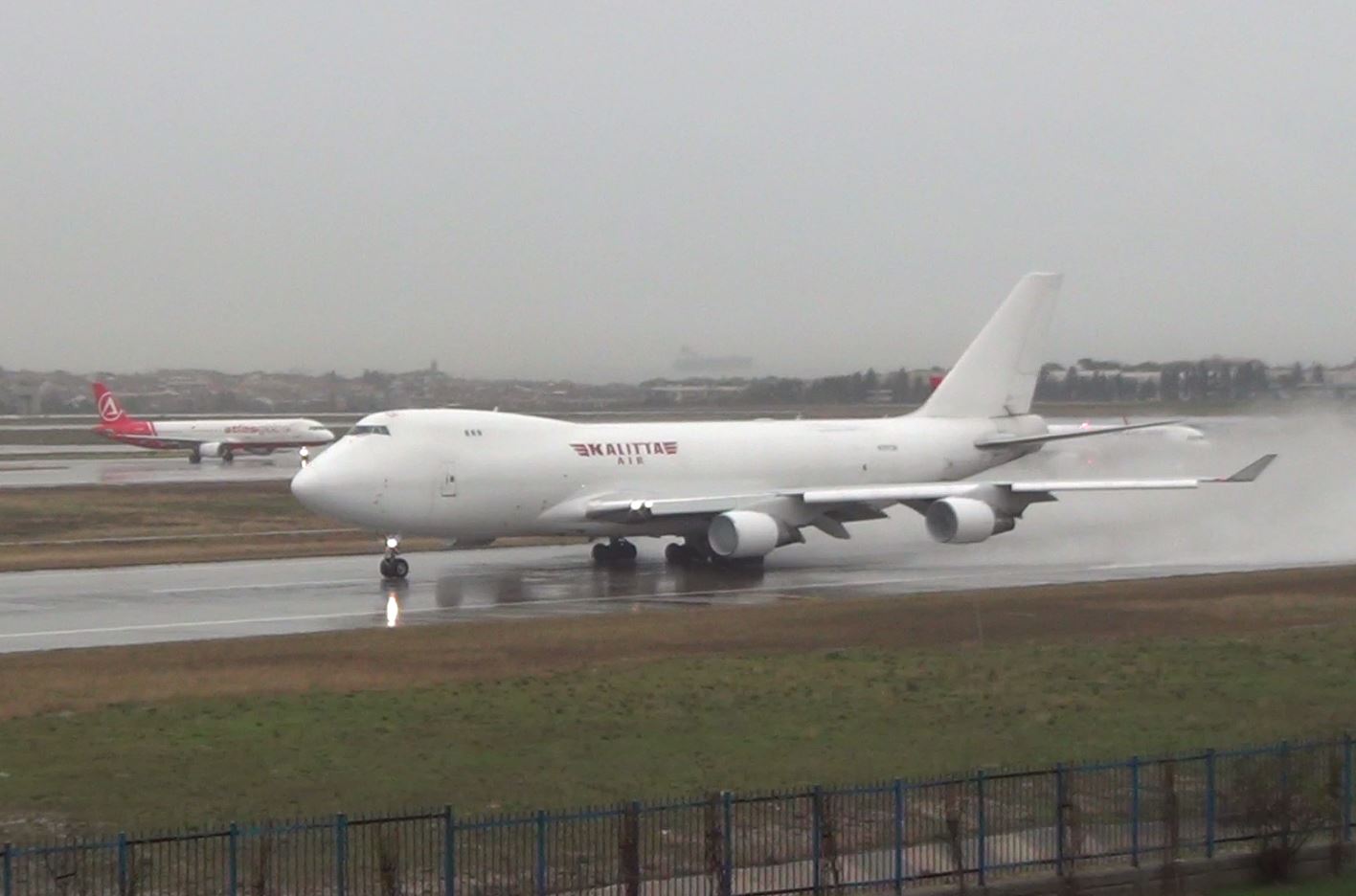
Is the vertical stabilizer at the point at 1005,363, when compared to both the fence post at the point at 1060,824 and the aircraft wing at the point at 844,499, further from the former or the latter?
the fence post at the point at 1060,824

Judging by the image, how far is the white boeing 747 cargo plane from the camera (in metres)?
39.6

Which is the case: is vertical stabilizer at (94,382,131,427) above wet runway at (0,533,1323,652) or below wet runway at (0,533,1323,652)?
above

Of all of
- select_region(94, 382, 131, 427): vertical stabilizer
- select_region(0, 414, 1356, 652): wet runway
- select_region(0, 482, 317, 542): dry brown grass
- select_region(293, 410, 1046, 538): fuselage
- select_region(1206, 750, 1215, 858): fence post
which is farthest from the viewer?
select_region(94, 382, 131, 427): vertical stabilizer

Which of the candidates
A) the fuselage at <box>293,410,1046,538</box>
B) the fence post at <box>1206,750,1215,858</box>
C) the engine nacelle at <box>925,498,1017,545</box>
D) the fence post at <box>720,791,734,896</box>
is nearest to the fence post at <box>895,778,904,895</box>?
the fence post at <box>720,791,734,896</box>

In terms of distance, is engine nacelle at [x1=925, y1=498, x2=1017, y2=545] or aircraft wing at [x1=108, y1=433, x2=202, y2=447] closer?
engine nacelle at [x1=925, y1=498, x2=1017, y2=545]

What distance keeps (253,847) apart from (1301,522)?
42.2m

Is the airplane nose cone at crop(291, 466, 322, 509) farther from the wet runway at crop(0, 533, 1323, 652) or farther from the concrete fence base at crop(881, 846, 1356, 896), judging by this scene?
the concrete fence base at crop(881, 846, 1356, 896)

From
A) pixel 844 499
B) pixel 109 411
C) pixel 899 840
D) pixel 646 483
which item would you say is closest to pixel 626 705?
pixel 899 840

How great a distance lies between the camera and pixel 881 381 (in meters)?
91.1

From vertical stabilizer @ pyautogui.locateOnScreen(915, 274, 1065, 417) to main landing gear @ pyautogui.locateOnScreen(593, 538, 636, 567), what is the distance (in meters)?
12.0

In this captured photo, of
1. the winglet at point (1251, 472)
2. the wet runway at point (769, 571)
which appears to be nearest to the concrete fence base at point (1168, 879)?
the wet runway at point (769, 571)

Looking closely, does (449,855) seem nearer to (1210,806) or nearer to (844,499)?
(1210,806)

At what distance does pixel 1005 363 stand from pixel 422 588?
21.2 m

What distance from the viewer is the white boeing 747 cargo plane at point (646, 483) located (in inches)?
1560
